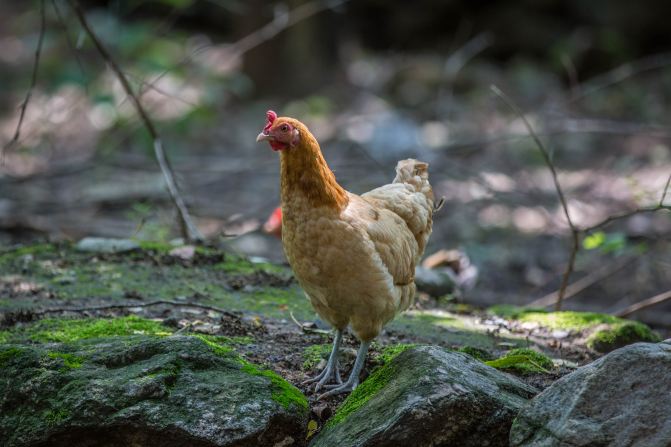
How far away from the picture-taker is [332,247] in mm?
3805

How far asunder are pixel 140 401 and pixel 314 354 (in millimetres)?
1427

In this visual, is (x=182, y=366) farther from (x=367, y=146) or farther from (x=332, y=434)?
(x=367, y=146)

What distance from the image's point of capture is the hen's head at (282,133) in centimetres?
378

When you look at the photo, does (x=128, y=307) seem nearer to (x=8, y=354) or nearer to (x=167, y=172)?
(x=8, y=354)

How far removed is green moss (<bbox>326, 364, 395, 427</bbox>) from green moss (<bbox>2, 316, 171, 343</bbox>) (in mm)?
1426

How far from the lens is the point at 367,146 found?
11781mm

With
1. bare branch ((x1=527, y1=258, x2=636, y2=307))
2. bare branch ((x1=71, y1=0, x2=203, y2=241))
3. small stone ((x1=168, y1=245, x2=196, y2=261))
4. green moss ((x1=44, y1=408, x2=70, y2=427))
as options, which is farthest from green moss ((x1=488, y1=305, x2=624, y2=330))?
green moss ((x1=44, y1=408, x2=70, y2=427))

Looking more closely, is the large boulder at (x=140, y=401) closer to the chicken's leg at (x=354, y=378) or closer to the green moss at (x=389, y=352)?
the chicken's leg at (x=354, y=378)

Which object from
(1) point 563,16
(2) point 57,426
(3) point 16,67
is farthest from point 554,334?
(3) point 16,67

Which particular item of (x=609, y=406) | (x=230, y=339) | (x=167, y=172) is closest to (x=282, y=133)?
(x=230, y=339)

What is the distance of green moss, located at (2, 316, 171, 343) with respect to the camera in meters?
4.40

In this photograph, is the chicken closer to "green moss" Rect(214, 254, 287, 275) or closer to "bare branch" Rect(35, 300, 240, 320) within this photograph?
"bare branch" Rect(35, 300, 240, 320)

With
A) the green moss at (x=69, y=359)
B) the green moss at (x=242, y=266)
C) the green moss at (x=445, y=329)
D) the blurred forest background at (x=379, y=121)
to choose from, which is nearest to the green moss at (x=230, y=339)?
the green moss at (x=69, y=359)

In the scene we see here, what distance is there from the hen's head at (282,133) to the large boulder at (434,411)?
1297mm
